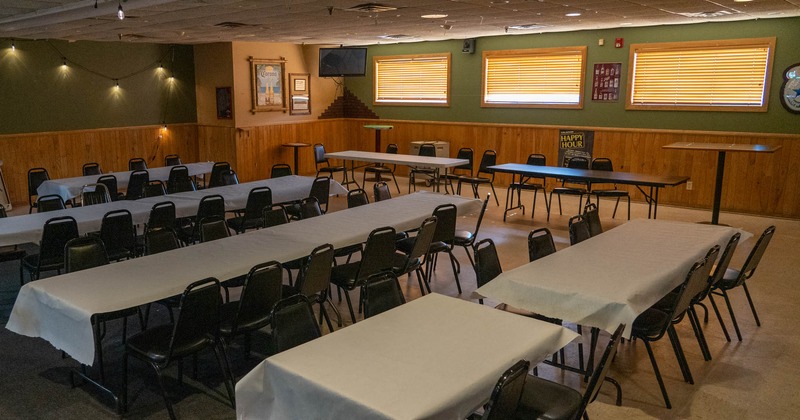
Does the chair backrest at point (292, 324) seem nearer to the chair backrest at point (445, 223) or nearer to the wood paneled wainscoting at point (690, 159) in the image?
the chair backrest at point (445, 223)

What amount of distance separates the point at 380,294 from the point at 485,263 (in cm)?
103

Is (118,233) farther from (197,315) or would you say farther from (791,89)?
(791,89)

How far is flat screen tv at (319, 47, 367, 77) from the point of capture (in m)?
13.6

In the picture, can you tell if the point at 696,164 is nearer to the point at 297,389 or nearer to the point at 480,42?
the point at 480,42

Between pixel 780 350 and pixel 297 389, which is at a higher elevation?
pixel 297 389

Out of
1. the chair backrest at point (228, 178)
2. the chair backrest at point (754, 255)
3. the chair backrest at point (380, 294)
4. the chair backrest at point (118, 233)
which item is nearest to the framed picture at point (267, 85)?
the chair backrest at point (228, 178)

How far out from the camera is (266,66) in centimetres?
1382

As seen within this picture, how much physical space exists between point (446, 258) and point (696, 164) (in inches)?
227

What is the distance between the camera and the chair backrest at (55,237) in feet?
18.5

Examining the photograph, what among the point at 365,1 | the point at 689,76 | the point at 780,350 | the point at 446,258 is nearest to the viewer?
the point at 780,350

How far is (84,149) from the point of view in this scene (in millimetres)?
12227

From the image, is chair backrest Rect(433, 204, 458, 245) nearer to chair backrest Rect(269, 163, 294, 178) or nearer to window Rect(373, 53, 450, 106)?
→ chair backrest Rect(269, 163, 294, 178)

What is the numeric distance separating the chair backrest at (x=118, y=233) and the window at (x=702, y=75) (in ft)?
29.4

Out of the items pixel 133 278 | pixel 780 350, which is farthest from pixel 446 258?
pixel 133 278
